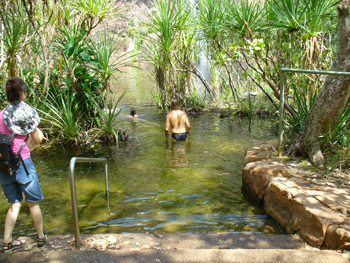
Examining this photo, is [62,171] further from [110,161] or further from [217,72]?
[217,72]

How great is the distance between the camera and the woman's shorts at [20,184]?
2791mm

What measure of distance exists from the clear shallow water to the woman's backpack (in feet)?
4.14

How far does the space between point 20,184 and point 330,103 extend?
3.76 m

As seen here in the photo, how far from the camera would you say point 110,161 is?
247 inches

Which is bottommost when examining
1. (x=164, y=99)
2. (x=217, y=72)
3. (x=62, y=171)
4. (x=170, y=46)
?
(x=62, y=171)

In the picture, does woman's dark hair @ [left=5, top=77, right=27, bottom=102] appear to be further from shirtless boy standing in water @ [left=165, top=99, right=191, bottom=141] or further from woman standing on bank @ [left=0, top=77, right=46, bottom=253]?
shirtless boy standing in water @ [left=165, top=99, right=191, bottom=141]

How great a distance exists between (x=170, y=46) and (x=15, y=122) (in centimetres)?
821

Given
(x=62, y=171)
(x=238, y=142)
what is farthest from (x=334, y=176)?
(x=62, y=171)

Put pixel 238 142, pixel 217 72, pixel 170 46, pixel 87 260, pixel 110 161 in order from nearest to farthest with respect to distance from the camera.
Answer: pixel 87 260, pixel 110 161, pixel 238 142, pixel 170 46, pixel 217 72

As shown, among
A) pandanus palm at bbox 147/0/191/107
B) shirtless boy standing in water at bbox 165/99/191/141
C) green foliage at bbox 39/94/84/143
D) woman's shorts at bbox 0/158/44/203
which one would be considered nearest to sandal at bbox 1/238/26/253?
woman's shorts at bbox 0/158/44/203

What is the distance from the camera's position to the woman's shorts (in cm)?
279

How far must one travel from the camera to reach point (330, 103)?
424 cm

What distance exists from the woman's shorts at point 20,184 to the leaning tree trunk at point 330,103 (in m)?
3.45

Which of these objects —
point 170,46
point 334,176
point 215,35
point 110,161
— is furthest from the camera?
point 170,46
